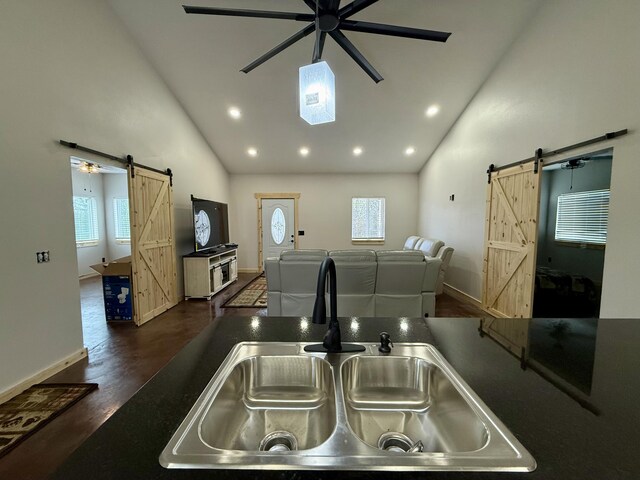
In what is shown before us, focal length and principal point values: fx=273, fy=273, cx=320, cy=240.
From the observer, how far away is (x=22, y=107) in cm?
229

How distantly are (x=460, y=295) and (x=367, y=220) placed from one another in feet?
10.7

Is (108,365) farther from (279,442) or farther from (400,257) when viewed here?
(400,257)

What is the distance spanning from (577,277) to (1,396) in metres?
6.62

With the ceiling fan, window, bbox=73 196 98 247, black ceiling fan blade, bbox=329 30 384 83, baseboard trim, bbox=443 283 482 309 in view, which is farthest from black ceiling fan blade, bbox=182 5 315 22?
window, bbox=73 196 98 247

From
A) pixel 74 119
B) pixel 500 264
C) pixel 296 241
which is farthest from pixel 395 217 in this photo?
pixel 74 119

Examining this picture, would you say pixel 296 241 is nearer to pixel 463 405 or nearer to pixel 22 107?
pixel 22 107

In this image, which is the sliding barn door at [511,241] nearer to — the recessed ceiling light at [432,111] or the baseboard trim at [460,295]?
the baseboard trim at [460,295]

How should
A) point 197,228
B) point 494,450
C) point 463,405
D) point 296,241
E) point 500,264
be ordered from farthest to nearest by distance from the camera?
point 296,241
point 197,228
point 500,264
point 463,405
point 494,450

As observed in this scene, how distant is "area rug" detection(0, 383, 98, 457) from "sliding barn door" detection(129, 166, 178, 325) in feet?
4.49

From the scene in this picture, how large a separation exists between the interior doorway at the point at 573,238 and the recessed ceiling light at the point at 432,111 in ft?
6.46

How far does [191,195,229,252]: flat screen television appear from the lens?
16.2ft

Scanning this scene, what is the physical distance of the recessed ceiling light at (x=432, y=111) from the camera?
15.8 feet

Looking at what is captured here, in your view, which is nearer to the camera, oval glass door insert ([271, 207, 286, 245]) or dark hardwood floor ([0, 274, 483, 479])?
dark hardwood floor ([0, 274, 483, 479])

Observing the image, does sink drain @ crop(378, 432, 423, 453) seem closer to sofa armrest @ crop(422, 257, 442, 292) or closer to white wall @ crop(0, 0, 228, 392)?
sofa armrest @ crop(422, 257, 442, 292)
